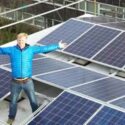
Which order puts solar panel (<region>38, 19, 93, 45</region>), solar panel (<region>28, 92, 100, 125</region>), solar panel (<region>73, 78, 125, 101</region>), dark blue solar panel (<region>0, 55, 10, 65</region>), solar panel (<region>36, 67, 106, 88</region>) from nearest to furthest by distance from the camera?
solar panel (<region>28, 92, 100, 125</region>) → solar panel (<region>73, 78, 125, 101</region>) → solar panel (<region>36, 67, 106, 88</region>) → dark blue solar panel (<region>0, 55, 10, 65</region>) → solar panel (<region>38, 19, 93, 45</region>)

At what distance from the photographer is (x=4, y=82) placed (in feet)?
47.1

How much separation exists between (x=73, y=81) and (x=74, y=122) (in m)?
2.00

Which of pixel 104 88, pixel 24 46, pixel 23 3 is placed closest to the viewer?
pixel 24 46

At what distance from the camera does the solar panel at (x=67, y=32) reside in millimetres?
17156

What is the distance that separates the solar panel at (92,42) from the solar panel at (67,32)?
34cm

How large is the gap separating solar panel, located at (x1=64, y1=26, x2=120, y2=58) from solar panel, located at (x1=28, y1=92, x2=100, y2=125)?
310 centimetres

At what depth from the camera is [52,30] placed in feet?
59.6

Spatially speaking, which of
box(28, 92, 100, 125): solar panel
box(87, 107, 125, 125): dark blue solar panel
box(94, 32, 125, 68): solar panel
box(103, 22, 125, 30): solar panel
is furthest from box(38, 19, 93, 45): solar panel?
box(87, 107, 125, 125): dark blue solar panel

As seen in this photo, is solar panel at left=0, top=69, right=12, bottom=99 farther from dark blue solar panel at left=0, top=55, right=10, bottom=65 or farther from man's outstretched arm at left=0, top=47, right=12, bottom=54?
man's outstretched arm at left=0, top=47, right=12, bottom=54

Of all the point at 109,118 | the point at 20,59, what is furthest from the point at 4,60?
the point at 109,118

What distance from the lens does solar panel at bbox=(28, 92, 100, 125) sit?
496 inches

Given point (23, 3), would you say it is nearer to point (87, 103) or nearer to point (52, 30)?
point (52, 30)

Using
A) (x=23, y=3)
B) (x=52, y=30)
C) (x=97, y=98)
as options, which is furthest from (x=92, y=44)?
(x=23, y=3)

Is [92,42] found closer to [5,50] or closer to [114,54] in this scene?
[114,54]
